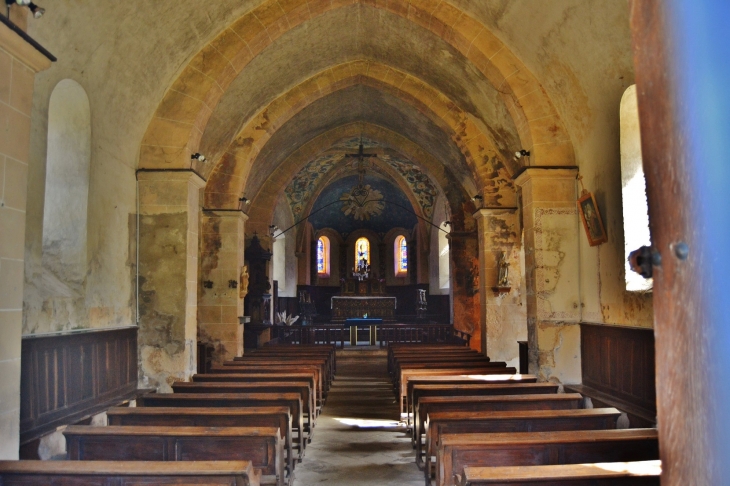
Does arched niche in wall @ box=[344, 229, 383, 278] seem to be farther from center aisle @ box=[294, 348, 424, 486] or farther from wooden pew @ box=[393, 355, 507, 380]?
wooden pew @ box=[393, 355, 507, 380]

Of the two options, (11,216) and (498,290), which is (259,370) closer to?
(11,216)

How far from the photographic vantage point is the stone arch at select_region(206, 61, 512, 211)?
13.1 metres

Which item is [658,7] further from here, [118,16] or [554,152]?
[554,152]

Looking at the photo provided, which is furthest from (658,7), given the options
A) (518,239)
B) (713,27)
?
(518,239)

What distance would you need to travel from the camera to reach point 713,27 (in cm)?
124

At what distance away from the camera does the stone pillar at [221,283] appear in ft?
43.1

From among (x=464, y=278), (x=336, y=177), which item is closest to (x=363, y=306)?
(x=336, y=177)

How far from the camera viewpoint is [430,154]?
1722 cm

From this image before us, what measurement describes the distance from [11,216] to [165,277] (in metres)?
4.75

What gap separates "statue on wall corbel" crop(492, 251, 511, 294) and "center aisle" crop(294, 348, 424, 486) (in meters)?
3.24

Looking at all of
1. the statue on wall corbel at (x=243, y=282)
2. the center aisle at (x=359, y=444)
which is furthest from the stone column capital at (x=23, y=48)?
the statue on wall corbel at (x=243, y=282)

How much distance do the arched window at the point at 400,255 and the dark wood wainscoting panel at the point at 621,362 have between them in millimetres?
20724

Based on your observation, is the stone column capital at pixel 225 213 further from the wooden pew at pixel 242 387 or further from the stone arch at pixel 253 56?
the wooden pew at pixel 242 387

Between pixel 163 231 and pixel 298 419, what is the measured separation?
3.76 meters
